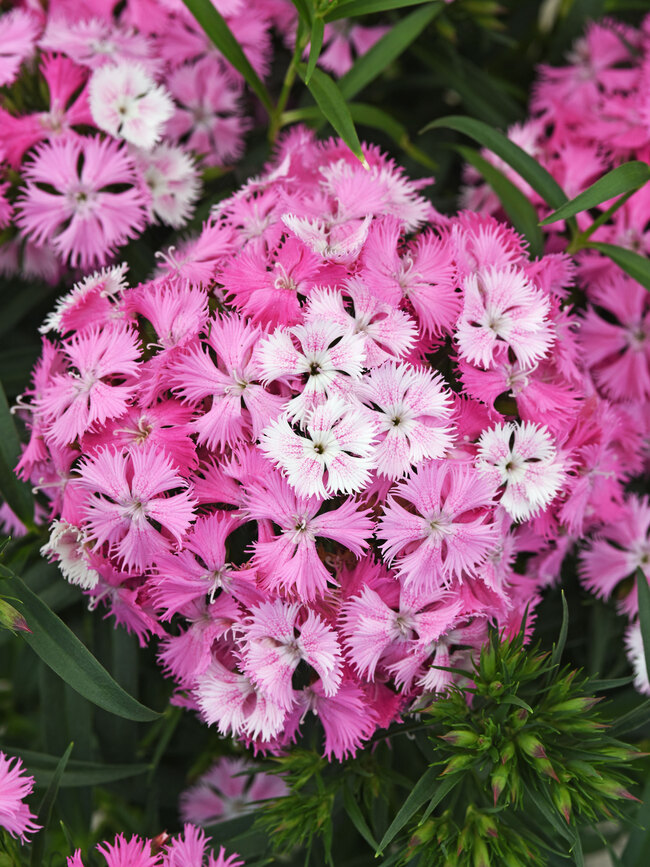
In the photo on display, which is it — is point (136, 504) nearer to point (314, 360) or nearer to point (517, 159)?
point (314, 360)

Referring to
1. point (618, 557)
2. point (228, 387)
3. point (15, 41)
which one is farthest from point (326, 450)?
point (15, 41)

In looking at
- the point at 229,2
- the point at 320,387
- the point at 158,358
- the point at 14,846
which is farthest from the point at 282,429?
the point at 229,2

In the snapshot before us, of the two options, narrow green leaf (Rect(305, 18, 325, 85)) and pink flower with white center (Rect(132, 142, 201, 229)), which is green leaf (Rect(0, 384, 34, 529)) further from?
narrow green leaf (Rect(305, 18, 325, 85))

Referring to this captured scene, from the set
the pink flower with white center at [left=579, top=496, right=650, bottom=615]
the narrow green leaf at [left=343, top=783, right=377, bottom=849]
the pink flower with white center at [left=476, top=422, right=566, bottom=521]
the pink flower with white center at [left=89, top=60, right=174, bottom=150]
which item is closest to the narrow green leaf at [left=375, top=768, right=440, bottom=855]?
the narrow green leaf at [left=343, top=783, right=377, bottom=849]

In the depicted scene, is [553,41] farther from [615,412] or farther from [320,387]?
[320,387]

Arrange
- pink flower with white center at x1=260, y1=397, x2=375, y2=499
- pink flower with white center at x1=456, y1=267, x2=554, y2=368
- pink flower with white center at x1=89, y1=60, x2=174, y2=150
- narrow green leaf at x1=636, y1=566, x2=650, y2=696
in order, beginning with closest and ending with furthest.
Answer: pink flower with white center at x1=260, y1=397, x2=375, y2=499
pink flower with white center at x1=456, y1=267, x2=554, y2=368
narrow green leaf at x1=636, y1=566, x2=650, y2=696
pink flower with white center at x1=89, y1=60, x2=174, y2=150
